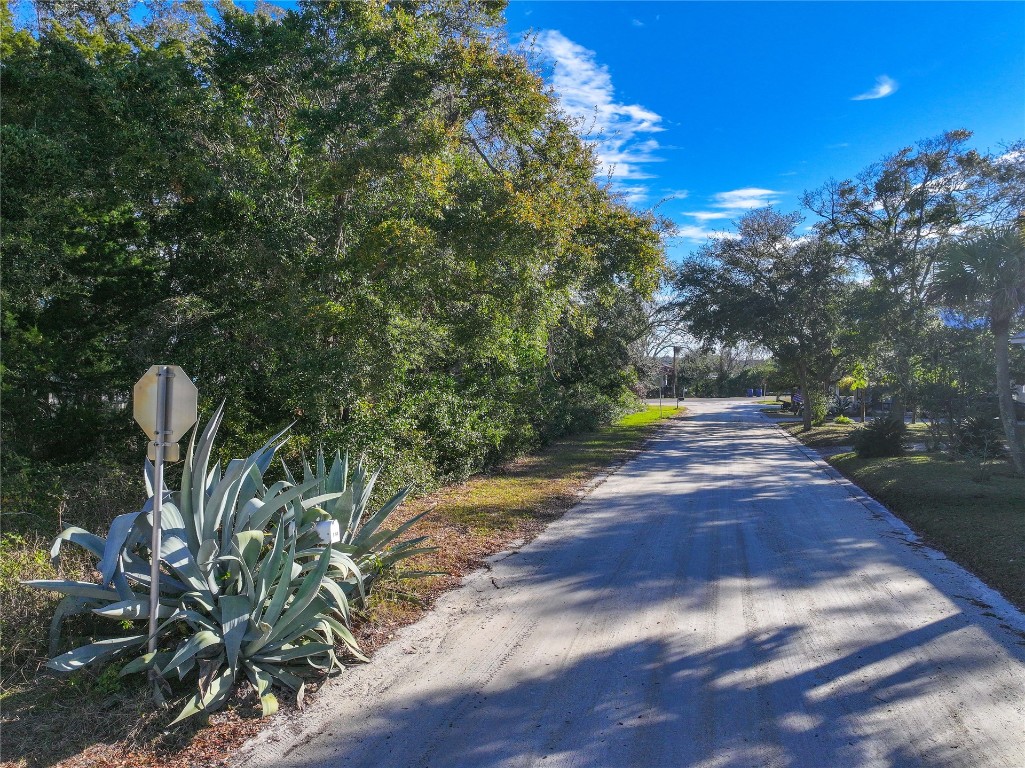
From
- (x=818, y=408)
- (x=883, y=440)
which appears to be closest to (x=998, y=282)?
(x=883, y=440)

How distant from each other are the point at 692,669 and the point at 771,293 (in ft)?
82.2

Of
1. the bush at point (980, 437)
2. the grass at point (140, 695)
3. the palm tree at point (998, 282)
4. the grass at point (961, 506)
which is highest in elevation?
the palm tree at point (998, 282)

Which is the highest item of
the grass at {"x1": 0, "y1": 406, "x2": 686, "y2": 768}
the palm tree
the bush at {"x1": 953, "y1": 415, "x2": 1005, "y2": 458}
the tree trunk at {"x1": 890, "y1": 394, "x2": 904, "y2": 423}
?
the palm tree

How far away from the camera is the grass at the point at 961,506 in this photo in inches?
295

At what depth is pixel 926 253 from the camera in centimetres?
1897

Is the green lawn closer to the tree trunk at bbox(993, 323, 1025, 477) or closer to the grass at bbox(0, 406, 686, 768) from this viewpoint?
the tree trunk at bbox(993, 323, 1025, 477)

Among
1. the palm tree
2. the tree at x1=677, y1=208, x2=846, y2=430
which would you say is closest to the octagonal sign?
the palm tree

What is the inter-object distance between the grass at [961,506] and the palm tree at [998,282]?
146cm

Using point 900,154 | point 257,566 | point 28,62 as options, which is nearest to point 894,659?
point 257,566

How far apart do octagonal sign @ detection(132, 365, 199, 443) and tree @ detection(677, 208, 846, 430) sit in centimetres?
2578

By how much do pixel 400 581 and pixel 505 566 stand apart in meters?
1.41

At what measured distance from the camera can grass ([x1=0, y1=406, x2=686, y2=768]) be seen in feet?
12.8

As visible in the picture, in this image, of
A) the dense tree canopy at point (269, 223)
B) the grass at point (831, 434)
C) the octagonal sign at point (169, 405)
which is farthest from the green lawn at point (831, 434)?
the octagonal sign at point (169, 405)

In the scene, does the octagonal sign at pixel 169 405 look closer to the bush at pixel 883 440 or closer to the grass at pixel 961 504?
the grass at pixel 961 504
